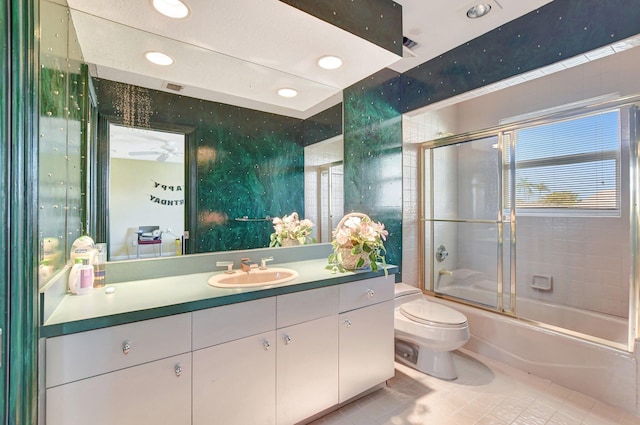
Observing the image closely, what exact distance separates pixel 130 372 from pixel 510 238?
311cm

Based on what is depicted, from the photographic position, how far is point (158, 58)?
5.41 feet

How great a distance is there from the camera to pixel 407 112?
2828 millimetres

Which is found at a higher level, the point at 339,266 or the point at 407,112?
the point at 407,112

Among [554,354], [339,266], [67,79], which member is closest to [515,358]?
[554,354]

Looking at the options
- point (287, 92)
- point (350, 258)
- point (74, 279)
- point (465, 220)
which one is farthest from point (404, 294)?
point (74, 279)

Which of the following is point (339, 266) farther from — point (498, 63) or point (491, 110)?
point (491, 110)

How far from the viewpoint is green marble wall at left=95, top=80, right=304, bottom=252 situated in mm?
1669

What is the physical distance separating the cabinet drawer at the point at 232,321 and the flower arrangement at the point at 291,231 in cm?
66

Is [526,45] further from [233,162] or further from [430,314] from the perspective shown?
[233,162]

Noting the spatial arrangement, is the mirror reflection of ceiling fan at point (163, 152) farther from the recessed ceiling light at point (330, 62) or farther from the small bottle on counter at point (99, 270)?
the recessed ceiling light at point (330, 62)

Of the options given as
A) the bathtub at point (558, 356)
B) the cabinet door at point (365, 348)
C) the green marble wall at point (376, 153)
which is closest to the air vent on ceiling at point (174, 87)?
the green marble wall at point (376, 153)

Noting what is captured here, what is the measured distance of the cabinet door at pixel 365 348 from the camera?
1.75 m

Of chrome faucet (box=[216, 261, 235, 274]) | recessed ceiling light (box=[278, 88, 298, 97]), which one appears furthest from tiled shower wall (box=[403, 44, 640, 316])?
chrome faucet (box=[216, 261, 235, 274])

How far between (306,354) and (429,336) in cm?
98
